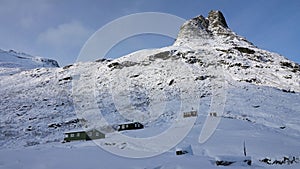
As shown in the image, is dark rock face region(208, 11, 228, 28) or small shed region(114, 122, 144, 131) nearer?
small shed region(114, 122, 144, 131)

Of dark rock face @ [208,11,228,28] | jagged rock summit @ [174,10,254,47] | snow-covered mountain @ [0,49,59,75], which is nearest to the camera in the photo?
jagged rock summit @ [174,10,254,47]

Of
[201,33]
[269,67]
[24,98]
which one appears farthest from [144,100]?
[201,33]

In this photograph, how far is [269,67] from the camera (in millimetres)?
52438

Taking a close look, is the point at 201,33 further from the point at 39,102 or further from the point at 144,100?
the point at 39,102

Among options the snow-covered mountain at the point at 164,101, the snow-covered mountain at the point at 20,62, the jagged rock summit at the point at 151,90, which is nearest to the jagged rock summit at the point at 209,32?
the jagged rock summit at the point at 151,90

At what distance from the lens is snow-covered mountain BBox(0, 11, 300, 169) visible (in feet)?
50.3

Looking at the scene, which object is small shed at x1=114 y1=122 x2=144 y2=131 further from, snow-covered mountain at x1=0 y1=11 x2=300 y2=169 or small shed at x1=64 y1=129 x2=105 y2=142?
small shed at x1=64 y1=129 x2=105 y2=142

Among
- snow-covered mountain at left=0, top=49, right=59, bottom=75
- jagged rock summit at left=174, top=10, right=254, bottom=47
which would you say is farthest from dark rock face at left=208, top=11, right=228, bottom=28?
snow-covered mountain at left=0, top=49, right=59, bottom=75

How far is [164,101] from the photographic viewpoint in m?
39.6

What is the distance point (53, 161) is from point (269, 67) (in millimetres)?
50316

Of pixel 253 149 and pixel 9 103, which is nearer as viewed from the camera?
pixel 253 149

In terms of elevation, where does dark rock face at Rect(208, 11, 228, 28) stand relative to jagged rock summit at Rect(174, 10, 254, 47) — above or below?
above

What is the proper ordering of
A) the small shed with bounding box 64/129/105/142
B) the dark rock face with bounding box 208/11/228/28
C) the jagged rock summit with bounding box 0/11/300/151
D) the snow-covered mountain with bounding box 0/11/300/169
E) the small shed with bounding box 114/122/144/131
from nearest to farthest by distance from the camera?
the snow-covered mountain with bounding box 0/11/300/169 < the small shed with bounding box 64/129/105/142 < the small shed with bounding box 114/122/144/131 < the jagged rock summit with bounding box 0/11/300/151 < the dark rock face with bounding box 208/11/228/28

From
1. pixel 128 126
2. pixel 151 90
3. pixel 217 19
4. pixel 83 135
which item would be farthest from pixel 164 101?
pixel 217 19
